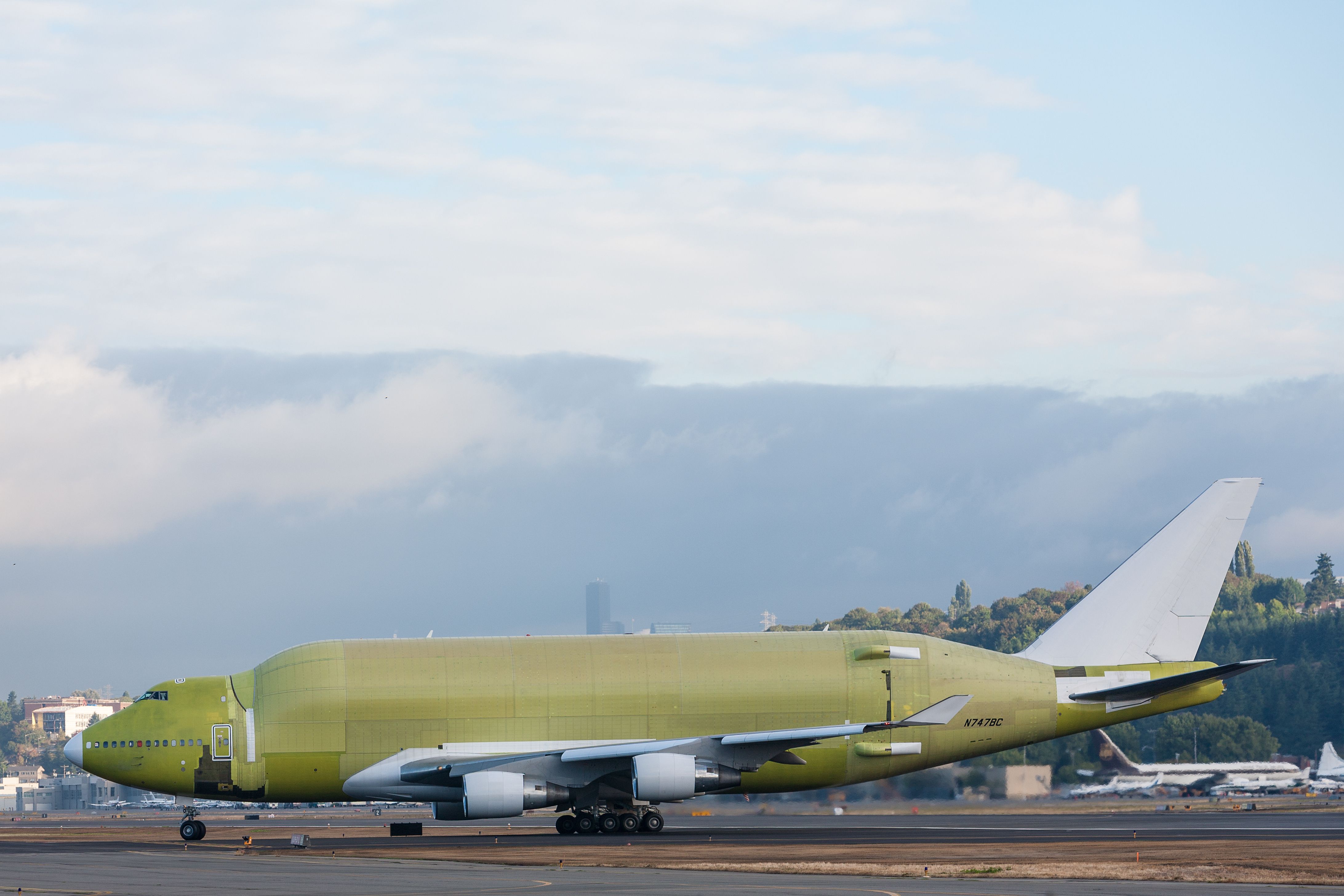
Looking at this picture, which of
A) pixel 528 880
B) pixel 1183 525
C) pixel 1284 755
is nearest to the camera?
pixel 528 880

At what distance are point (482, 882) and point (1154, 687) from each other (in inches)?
1030

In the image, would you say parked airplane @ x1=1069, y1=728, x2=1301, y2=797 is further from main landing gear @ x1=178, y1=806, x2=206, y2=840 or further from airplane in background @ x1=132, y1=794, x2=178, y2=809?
airplane in background @ x1=132, y1=794, x2=178, y2=809

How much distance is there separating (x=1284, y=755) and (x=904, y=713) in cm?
6417

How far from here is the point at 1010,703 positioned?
151 ft

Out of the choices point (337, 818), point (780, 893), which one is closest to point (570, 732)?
point (780, 893)

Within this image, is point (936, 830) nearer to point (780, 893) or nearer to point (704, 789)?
point (704, 789)

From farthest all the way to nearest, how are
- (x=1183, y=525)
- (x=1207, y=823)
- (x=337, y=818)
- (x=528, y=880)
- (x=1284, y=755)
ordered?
(x=1284, y=755), (x=337, y=818), (x=1183, y=525), (x=1207, y=823), (x=528, y=880)

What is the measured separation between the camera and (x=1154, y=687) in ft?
146

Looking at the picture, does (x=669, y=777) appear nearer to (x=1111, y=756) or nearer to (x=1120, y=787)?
(x=1111, y=756)

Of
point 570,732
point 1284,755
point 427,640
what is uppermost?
point 427,640

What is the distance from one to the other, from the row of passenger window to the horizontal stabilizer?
28.8m

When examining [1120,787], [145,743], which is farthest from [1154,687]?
[145,743]

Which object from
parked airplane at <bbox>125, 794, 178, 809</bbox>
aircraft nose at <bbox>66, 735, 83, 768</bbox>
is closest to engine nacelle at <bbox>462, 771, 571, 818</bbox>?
aircraft nose at <bbox>66, 735, 83, 768</bbox>

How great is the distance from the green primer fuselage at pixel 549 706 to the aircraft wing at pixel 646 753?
0.48 m
